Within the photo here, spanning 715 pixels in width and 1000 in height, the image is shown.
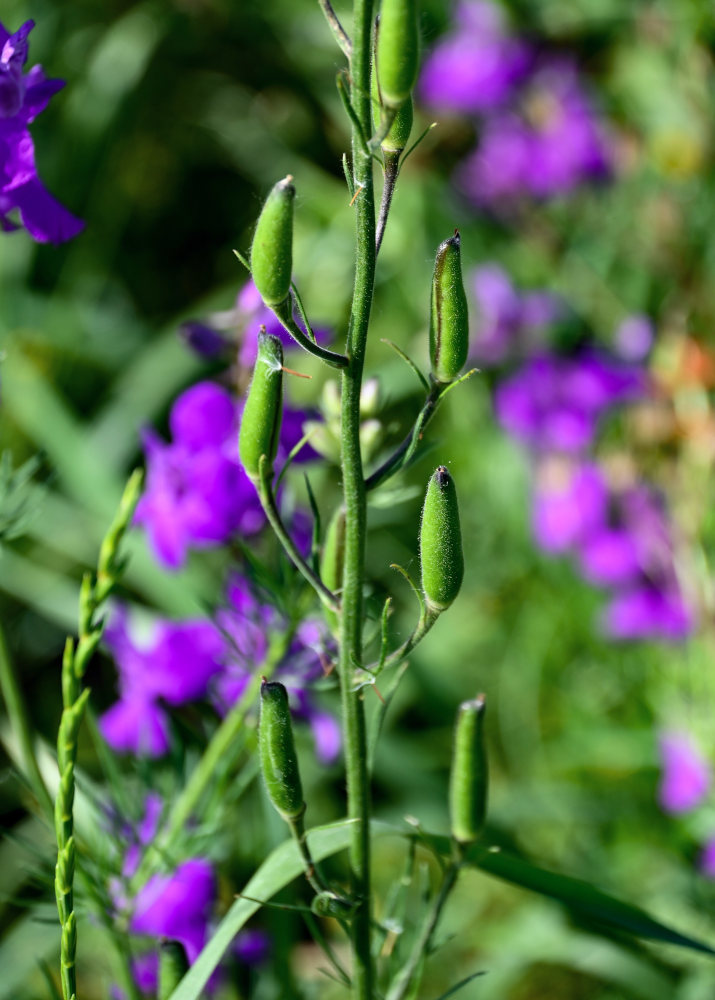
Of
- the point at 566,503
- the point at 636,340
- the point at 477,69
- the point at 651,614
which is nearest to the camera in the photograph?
the point at 651,614

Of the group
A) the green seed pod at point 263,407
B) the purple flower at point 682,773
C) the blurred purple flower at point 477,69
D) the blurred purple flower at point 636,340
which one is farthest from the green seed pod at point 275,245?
the blurred purple flower at point 477,69

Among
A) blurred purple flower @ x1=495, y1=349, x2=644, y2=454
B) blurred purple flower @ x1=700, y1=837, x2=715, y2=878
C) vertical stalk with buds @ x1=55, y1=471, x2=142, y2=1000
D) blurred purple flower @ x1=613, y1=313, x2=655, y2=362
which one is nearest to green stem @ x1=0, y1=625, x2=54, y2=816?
vertical stalk with buds @ x1=55, y1=471, x2=142, y2=1000

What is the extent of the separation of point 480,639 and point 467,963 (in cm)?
61

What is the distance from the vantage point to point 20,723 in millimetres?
693

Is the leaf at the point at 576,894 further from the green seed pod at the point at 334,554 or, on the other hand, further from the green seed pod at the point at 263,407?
the green seed pod at the point at 263,407

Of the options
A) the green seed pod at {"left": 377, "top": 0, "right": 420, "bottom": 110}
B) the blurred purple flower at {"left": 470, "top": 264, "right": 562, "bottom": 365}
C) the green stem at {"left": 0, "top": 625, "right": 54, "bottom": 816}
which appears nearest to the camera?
the green seed pod at {"left": 377, "top": 0, "right": 420, "bottom": 110}

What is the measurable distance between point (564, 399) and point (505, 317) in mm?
291

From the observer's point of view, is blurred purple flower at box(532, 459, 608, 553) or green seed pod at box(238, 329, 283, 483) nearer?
green seed pod at box(238, 329, 283, 483)

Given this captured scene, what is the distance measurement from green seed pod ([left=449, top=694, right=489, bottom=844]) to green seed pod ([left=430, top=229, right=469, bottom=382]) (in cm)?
20

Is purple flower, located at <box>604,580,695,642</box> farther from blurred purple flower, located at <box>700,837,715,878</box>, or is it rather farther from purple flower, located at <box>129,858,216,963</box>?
purple flower, located at <box>129,858,216,963</box>

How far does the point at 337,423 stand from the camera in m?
0.77

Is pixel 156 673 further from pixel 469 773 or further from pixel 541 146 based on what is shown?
pixel 541 146

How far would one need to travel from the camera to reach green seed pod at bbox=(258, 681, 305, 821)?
0.54 m

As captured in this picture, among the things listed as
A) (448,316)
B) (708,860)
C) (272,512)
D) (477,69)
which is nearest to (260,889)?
(272,512)
